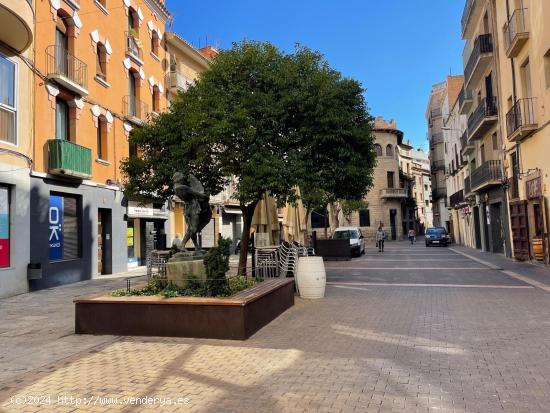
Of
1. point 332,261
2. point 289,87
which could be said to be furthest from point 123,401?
point 332,261

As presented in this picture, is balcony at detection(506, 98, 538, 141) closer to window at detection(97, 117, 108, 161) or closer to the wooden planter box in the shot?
the wooden planter box

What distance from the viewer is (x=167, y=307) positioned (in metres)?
6.65

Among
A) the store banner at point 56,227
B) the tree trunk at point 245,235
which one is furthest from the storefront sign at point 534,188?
the store banner at point 56,227

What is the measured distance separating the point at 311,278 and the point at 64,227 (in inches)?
358

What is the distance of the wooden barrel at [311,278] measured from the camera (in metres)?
9.90

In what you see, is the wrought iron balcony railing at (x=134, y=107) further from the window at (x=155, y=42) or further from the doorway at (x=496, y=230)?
the doorway at (x=496, y=230)

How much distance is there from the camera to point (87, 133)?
15.9 meters

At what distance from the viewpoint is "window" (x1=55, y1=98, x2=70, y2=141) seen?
14602 millimetres

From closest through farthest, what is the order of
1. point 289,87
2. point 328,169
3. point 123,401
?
point 123,401
point 289,87
point 328,169

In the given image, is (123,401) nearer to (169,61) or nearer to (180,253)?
(180,253)

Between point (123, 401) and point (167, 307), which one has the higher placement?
point (167, 307)

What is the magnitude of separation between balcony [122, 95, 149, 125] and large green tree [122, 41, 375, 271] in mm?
6996

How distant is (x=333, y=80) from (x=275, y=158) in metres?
3.72

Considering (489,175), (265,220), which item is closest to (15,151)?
(265,220)
